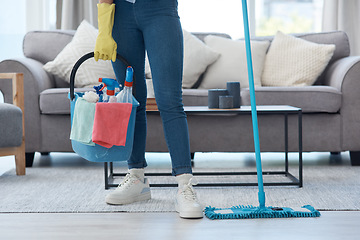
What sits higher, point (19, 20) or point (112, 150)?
point (19, 20)

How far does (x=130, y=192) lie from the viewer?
6.67ft

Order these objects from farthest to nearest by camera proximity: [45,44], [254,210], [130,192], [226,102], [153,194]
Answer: [45,44] → [226,102] → [153,194] → [130,192] → [254,210]

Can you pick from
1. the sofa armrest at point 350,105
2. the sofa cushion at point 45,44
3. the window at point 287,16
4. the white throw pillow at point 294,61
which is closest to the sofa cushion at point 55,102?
the sofa cushion at point 45,44

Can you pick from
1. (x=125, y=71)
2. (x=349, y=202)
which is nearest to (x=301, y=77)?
(x=349, y=202)

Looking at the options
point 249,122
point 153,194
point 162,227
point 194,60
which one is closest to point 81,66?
point 194,60

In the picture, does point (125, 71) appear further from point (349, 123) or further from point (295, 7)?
point (295, 7)

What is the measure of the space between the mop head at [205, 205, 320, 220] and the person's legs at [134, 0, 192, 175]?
0.65 ft

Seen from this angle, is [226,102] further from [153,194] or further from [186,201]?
[186,201]

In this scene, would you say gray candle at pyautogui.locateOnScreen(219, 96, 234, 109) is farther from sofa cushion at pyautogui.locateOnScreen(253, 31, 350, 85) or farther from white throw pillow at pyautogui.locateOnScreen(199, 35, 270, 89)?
sofa cushion at pyautogui.locateOnScreen(253, 31, 350, 85)

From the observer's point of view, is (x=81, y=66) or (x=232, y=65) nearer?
(x=81, y=66)

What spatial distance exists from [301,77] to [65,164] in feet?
5.31

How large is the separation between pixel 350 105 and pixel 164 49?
5.10ft

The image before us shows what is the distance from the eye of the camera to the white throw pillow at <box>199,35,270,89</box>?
11.2 feet

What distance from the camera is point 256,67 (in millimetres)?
3471
